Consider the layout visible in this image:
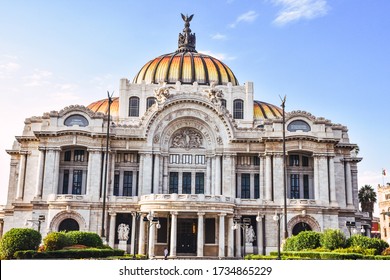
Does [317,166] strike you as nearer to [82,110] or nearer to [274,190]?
[274,190]

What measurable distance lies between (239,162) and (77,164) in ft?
72.2

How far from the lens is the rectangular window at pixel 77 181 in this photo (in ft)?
217

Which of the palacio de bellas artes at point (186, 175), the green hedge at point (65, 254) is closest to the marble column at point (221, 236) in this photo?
the palacio de bellas artes at point (186, 175)

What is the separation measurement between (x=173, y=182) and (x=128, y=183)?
20.1 feet

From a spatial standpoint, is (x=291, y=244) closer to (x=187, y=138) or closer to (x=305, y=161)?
(x=305, y=161)

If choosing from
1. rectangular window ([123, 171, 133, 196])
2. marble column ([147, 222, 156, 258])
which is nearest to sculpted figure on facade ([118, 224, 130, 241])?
marble column ([147, 222, 156, 258])

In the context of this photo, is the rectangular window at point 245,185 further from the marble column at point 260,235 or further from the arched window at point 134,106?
the arched window at point 134,106

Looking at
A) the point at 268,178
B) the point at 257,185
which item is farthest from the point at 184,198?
the point at 257,185

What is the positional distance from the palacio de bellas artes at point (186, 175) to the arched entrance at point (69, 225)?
0.12 m

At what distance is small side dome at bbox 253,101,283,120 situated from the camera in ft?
258

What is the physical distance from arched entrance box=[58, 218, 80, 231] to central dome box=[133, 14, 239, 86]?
2601 cm

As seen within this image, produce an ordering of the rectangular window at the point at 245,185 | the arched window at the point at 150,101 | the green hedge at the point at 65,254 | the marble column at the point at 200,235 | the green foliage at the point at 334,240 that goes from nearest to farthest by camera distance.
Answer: the green hedge at the point at 65,254
the green foliage at the point at 334,240
the marble column at the point at 200,235
the rectangular window at the point at 245,185
the arched window at the point at 150,101

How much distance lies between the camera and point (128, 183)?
67625 mm

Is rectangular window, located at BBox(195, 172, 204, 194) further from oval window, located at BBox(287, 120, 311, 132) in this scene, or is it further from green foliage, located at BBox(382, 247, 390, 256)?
green foliage, located at BBox(382, 247, 390, 256)
